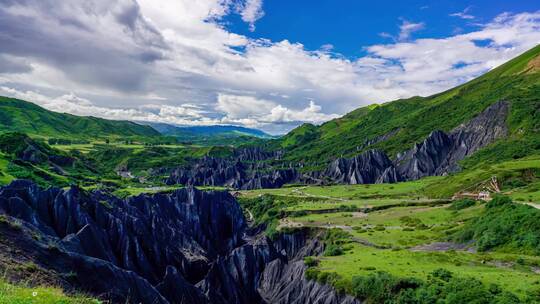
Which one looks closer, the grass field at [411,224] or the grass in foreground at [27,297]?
the grass in foreground at [27,297]

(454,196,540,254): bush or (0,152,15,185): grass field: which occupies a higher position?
(454,196,540,254): bush

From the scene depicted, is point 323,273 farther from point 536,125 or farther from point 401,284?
point 536,125

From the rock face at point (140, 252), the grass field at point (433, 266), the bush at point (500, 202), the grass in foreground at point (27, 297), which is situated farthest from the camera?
the bush at point (500, 202)

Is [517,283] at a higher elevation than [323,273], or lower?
higher

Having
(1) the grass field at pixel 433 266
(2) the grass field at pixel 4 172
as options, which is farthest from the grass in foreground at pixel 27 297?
(2) the grass field at pixel 4 172

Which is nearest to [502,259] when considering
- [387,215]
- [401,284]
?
[401,284]

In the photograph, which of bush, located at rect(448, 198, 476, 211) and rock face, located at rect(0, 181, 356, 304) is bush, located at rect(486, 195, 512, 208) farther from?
rock face, located at rect(0, 181, 356, 304)

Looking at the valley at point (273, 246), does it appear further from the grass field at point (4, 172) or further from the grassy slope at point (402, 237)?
the grass field at point (4, 172)

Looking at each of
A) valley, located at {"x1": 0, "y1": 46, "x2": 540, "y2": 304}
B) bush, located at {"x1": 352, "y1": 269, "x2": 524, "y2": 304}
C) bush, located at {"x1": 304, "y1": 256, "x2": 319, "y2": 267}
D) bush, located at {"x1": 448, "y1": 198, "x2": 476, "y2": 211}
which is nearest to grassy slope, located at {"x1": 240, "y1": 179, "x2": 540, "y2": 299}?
valley, located at {"x1": 0, "y1": 46, "x2": 540, "y2": 304}
